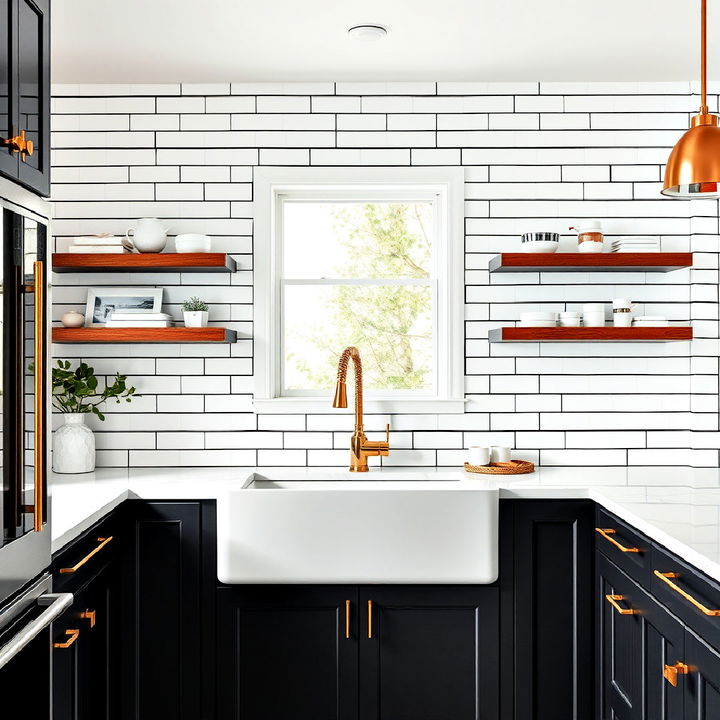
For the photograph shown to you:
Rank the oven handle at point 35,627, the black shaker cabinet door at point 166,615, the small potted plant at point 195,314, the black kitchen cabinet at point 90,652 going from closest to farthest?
the oven handle at point 35,627 → the black kitchen cabinet at point 90,652 → the black shaker cabinet door at point 166,615 → the small potted plant at point 195,314

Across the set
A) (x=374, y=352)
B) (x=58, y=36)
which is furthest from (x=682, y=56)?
(x=58, y=36)

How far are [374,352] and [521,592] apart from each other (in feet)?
3.84

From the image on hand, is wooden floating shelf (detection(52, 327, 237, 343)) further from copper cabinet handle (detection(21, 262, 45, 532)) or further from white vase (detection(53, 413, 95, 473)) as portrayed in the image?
copper cabinet handle (detection(21, 262, 45, 532))

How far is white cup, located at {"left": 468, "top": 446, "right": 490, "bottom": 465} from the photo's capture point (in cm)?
300

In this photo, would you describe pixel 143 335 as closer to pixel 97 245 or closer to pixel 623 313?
pixel 97 245

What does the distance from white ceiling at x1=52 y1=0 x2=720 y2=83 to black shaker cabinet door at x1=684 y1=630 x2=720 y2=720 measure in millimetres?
1929

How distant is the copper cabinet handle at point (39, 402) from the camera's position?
1.63m

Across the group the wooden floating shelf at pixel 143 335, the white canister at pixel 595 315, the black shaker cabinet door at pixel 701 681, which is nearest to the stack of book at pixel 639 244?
the white canister at pixel 595 315

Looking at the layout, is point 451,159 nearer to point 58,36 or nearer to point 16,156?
point 58,36

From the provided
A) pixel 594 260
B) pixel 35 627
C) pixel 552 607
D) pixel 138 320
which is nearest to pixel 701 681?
pixel 552 607

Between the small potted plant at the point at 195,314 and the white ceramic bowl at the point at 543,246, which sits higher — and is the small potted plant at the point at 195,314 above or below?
below

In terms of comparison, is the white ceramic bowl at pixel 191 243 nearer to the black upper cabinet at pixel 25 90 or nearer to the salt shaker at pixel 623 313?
the black upper cabinet at pixel 25 90

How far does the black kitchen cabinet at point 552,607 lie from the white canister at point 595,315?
0.77 metres

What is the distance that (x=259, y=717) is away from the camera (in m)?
2.62
